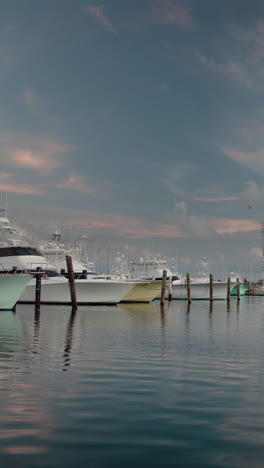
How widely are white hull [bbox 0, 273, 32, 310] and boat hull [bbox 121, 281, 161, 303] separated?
22365 millimetres

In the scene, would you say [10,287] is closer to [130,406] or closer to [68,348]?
[68,348]

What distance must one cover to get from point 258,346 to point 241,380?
739 cm

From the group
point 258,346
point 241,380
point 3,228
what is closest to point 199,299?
point 3,228

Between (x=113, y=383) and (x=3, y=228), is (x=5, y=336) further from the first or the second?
(x=3, y=228)

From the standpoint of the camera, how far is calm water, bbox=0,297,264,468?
6082 mm

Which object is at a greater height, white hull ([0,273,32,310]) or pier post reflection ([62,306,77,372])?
white hull ([0,273,32,310])

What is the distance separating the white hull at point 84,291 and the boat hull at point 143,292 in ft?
22.2

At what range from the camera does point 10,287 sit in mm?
34562

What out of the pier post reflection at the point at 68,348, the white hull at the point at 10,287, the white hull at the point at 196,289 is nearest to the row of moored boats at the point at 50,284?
the white hull at the point at 10,287

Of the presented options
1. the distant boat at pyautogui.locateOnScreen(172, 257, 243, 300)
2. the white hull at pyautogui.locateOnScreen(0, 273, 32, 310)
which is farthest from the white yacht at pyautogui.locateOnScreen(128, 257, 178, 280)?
the white hull at pyautogui.locateOnScreen(0, 273, 32, 310)

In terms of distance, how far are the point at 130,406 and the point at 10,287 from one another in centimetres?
2743

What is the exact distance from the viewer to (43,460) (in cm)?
576

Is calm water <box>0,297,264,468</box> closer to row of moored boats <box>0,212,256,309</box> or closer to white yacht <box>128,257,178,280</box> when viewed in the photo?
row of moored boats <box>0,212,256,309</box>

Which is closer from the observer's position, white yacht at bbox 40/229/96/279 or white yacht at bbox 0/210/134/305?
white yacht at bbox 0/210/134/305
